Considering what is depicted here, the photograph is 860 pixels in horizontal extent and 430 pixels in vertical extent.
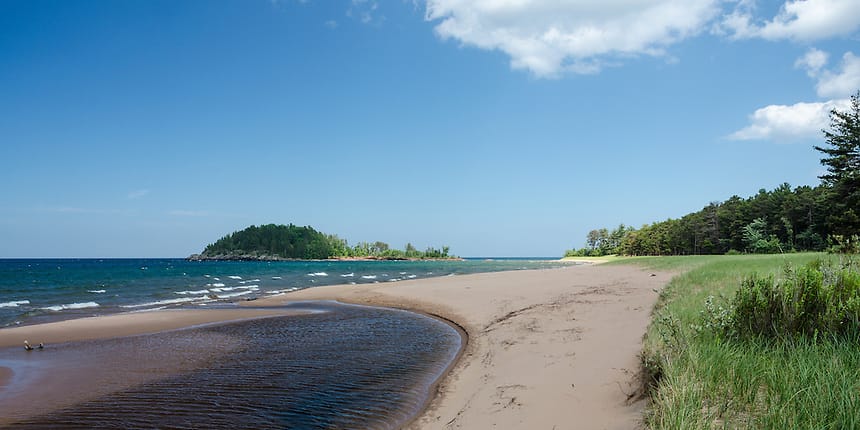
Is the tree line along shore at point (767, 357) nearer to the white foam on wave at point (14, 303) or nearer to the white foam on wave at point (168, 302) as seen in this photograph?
the white foam on wave at point (168, 302)

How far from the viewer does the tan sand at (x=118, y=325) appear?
16.1 meters

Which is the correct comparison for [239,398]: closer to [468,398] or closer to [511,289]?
[468,398]

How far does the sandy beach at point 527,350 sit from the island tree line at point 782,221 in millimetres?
4923

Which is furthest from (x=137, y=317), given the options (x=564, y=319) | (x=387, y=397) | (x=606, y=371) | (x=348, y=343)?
(x=606, y=371)

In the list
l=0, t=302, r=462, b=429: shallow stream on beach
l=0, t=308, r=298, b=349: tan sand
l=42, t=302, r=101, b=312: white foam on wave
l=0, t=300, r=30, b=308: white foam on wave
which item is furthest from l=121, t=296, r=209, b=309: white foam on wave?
l=0, t=302, r=462, b=429: shallow stream on beach

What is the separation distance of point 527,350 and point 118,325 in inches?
690

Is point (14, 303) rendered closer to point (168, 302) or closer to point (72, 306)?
point (72, 306)

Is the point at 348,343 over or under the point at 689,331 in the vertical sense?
under

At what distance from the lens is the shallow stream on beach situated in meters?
7.85

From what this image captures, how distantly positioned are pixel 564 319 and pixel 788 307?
893 cm

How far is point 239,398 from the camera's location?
8812 millimetres

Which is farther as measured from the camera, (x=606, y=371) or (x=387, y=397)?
(x=387, y=397)

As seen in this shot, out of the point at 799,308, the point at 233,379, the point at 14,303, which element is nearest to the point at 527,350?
the point at 799,308

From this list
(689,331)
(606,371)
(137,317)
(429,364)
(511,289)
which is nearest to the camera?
(689,331)
